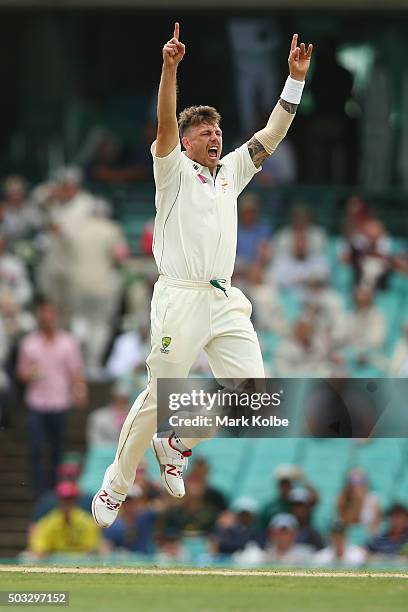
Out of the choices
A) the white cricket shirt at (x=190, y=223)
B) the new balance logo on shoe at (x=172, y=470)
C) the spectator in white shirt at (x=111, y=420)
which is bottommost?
the spectator in white shirt at (x=111, y=420)

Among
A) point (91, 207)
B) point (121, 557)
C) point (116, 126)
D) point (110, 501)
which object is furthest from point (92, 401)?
point (110, 501)

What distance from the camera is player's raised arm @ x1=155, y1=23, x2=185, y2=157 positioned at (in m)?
9.34

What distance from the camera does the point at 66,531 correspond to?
14828mm

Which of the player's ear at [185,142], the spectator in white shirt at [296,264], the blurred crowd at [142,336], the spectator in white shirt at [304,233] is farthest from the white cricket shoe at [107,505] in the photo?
the spectator in white shirt at [304,233]

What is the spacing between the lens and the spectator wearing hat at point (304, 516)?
48.1 ft

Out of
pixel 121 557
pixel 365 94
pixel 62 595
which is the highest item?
pixel 365 94

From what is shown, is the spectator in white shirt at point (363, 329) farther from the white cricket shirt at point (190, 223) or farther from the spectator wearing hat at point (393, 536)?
the white cricket shirt at point (190, 223)

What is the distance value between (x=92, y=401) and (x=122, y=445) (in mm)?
8078

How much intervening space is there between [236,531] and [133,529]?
91 centimetres

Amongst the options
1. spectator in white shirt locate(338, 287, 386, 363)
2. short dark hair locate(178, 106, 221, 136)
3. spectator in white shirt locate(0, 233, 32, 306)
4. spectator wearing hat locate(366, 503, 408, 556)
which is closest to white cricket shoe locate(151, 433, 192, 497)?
short dark hair locate(178, 106, 221, 136)

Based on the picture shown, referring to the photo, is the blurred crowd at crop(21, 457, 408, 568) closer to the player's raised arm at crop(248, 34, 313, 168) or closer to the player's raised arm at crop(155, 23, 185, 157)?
the player's raised arm at crop(248, 34, 313, 168)

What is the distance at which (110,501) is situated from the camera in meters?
10.2

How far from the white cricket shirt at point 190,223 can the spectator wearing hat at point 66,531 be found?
5.33 m

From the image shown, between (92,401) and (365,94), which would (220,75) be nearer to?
(365,94)
